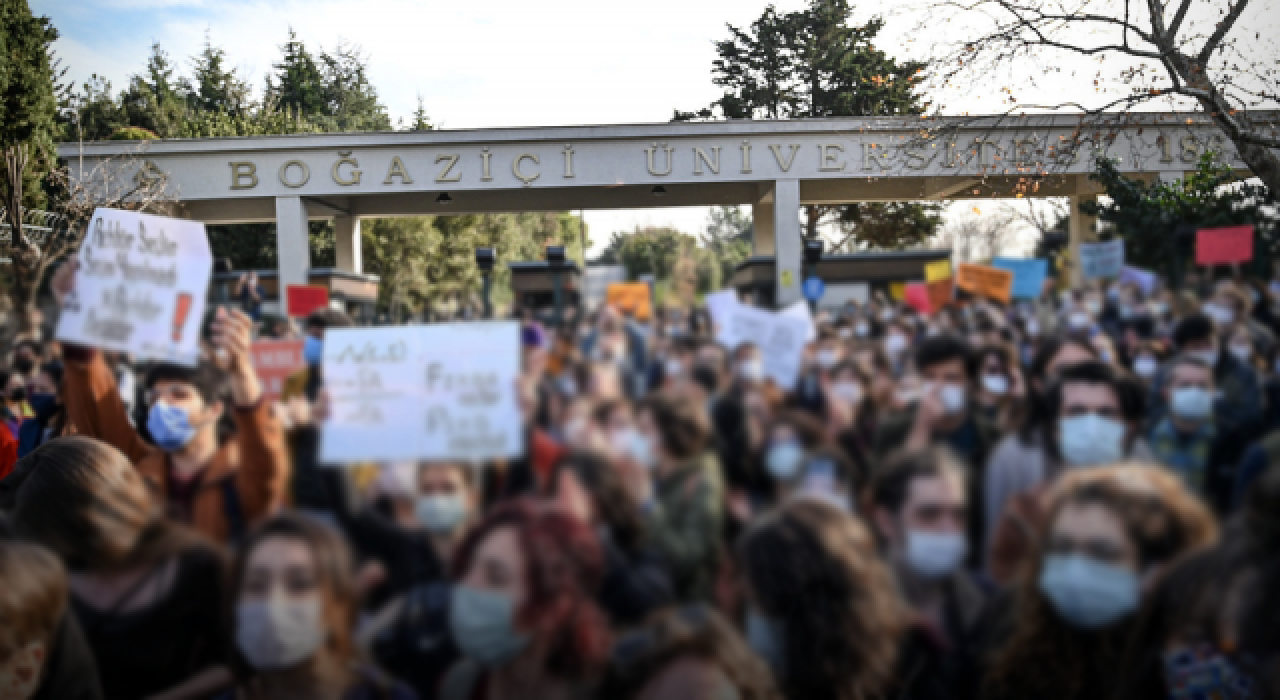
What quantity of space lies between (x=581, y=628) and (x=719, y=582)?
487mm

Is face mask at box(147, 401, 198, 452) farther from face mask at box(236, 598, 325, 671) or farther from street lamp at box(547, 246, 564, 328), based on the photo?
street lamp at box(547, 246, 564, 328)

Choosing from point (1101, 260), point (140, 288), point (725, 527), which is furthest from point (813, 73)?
point (140, 288)

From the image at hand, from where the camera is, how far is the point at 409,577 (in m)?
2.83

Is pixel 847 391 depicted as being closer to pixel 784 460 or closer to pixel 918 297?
pixel 784 460

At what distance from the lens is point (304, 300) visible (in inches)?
123

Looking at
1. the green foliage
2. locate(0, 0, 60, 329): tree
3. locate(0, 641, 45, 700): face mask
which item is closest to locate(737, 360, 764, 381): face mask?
the green foliage

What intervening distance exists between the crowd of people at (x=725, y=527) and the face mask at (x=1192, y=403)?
0.4 inches

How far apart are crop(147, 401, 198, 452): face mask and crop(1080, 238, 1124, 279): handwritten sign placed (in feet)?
11.2

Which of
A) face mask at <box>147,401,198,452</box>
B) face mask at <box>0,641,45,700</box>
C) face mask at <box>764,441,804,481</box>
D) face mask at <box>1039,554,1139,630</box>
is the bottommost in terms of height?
face mask at <box>0,641,45,700</box>

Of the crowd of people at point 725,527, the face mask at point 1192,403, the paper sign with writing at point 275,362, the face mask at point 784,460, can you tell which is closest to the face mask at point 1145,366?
the crowd of people at point 725,527

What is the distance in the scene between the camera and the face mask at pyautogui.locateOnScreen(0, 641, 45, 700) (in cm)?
278

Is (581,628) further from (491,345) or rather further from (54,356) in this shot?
(54,356)

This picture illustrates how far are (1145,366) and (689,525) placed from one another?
68.2 inches

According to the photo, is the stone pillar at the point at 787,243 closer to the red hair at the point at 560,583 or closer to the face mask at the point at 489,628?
the red hair at the point at 560,583
